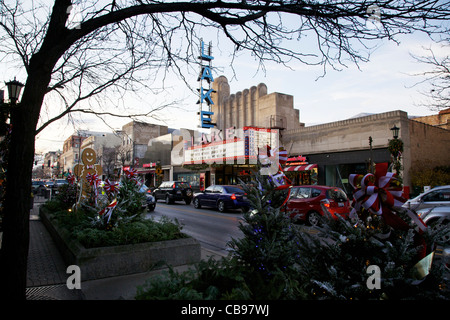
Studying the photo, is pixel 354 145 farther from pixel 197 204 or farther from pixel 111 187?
pixel 111 187

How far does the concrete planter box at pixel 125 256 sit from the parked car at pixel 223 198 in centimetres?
1055

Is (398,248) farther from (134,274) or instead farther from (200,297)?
(134,274)

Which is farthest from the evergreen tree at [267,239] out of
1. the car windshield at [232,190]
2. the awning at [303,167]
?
the awning at [303,167]

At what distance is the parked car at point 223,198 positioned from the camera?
1703cm

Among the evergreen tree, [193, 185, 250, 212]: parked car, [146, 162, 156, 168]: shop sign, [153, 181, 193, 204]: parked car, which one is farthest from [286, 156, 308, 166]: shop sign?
[146, 162, 156, 168]: shop sign

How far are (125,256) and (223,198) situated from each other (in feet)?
40.9

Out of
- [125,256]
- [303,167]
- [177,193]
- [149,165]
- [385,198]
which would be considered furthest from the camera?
[149,165]

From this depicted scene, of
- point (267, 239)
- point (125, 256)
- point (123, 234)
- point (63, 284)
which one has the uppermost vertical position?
point (267, 239)

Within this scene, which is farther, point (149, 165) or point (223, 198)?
point (149, 165)

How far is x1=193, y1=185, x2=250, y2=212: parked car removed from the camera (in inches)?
671

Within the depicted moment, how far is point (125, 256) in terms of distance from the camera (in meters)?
5.14

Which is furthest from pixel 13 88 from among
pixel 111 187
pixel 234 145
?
pixel 234 145

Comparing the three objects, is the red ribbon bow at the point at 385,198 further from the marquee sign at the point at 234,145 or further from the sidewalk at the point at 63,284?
the marquee sign at the point at 234,145
